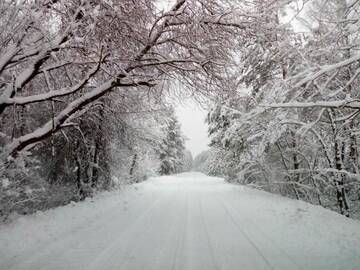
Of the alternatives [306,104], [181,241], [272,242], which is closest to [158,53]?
[306,104]

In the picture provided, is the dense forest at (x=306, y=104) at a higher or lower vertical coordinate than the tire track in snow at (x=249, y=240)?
higher

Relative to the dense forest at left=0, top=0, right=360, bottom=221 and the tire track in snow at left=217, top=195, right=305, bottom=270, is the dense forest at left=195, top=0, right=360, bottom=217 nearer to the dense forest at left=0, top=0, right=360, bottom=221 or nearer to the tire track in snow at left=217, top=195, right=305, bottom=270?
the dense forest at left=0, top=0, right=360, bottom=221

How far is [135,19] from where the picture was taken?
22.2ft

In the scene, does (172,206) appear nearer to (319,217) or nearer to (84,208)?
(84,208)

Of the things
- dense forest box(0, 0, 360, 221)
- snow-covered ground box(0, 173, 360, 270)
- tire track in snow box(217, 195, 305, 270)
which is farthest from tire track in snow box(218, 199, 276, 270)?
dense forest box(0, 0, 360, 221)

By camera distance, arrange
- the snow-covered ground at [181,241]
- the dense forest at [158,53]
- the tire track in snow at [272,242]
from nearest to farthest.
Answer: the tire track in snow at [272,242] → the snow-covered ground at [181,241] → the dense forest at [158,53]

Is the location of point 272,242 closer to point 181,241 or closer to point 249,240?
point 249,240

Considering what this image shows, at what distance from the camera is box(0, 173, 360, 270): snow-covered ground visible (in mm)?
5164

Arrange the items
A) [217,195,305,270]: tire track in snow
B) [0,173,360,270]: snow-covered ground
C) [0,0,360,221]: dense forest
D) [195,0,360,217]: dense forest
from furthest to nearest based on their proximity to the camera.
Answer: [0,0,360,221]: dense forest < [195,0,360,217]: dense forest < [0,173,360,270]: snow-covered ground < [217,195,305,270]: tire track in snow

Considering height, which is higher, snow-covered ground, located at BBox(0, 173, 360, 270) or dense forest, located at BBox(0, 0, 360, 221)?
dense forest, located at BBox(0, 0, 360, 221)

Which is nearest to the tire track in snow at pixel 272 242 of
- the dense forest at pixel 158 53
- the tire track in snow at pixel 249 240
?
the tire track in snow at pixel 249 240

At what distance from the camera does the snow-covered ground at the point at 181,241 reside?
16.9 feet

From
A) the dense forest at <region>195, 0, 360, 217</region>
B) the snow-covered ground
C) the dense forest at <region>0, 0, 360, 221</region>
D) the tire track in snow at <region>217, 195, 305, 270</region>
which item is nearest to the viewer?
the tire track in snow at <region>217, 195, 305, 270</region>

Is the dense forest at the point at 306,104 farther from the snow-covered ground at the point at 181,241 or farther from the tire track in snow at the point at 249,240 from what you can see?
the tire track in snow at the point at 249,240
